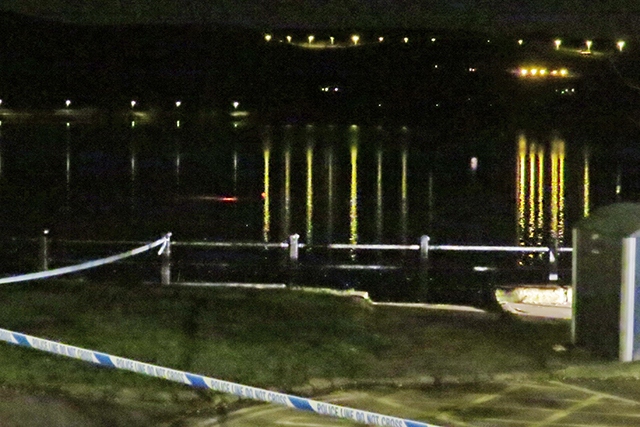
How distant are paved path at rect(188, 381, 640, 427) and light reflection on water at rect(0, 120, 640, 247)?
33.2 feet

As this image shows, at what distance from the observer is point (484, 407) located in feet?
25.0

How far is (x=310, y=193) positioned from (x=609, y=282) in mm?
29729

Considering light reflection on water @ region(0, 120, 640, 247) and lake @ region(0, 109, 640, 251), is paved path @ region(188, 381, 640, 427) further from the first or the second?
lake @ region(0, 109, 640, 251)

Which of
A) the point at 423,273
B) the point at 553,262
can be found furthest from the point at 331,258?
the point at 553,262

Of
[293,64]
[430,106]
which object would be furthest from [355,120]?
[293,64]

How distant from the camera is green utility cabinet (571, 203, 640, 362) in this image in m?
8.48

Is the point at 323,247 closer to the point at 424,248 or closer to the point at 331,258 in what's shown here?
the point at 424,248

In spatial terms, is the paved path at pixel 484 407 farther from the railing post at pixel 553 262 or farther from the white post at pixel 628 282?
the railing post at pixel 553 262

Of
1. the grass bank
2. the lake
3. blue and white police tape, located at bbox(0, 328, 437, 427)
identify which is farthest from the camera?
the lake

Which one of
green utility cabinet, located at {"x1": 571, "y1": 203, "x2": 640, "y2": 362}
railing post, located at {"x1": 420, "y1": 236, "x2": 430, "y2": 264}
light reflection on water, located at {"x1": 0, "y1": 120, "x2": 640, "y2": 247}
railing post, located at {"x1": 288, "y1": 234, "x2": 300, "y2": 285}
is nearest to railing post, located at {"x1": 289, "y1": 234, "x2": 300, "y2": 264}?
railing post, located at {"x1": 288, "y1": 234, "x2": 300, "y2": 285}

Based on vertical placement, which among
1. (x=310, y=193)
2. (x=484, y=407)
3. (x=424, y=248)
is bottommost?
(x=484, y=407)

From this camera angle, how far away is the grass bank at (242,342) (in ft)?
25.6

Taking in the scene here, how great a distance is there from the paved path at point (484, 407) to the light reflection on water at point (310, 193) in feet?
33.2

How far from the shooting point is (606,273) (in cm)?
870
